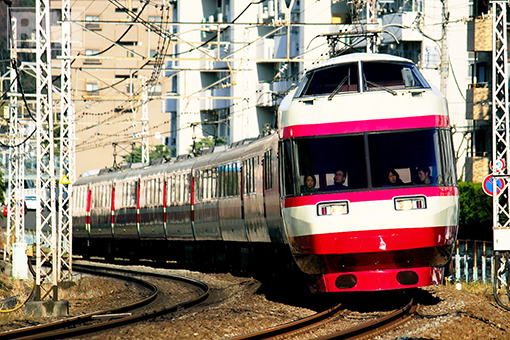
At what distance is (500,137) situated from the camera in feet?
49.1

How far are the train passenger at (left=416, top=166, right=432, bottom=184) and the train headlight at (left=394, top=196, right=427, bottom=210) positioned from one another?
25cm

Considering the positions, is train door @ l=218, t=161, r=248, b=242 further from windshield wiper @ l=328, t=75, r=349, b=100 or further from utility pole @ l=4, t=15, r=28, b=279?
windshield wiper @ l=328, t=75, r=349, b=100

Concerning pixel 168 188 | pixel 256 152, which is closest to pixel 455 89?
pixel 168 188

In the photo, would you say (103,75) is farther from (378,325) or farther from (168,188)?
(378,325)

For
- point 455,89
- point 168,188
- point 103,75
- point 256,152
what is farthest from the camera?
point 103,75

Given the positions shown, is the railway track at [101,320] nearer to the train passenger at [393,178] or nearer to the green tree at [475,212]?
the train passenger at [393,178]

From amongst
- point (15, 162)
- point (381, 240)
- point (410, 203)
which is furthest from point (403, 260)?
point (15, 162)

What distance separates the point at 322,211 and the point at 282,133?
4.83 feet

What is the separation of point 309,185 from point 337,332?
2.53 m

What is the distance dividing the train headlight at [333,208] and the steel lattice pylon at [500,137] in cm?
343

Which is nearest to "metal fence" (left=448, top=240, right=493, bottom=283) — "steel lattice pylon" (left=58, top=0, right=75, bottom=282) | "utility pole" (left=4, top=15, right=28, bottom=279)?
"steel lattice pylon" (left=58, top=0, right=75, bottom=282)

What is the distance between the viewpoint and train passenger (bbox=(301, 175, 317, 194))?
12.2m

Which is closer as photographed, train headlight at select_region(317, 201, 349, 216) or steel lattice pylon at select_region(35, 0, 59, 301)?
train headlight at select_region(317, 201, 349, 216)

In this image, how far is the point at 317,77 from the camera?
1356 centimetres
